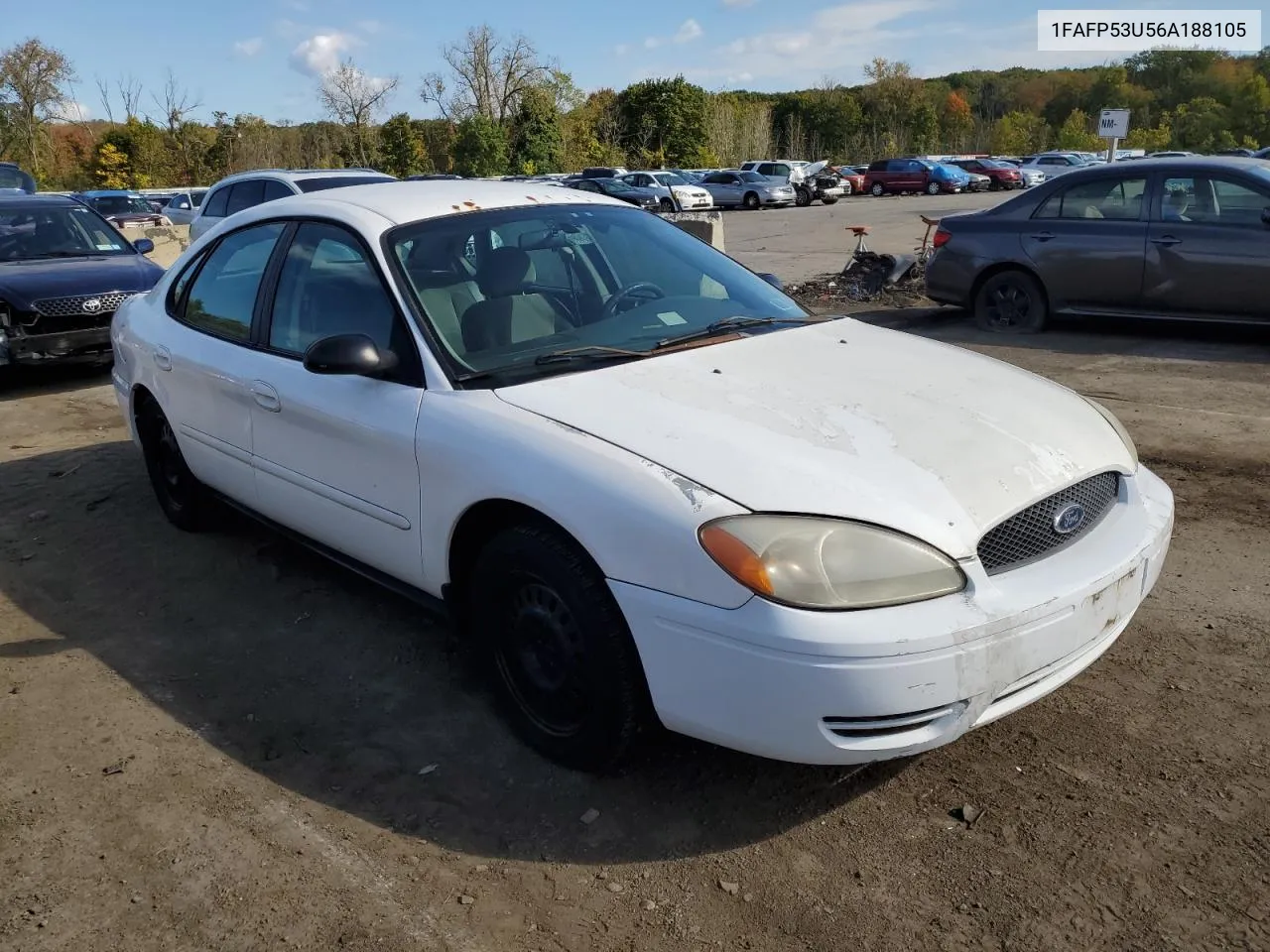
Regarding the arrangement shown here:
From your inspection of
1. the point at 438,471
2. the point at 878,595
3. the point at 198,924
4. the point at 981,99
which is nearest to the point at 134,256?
the point at 438,471

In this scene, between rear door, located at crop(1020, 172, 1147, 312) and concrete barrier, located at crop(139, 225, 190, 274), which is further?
concrete barrier, located at crop(139, 225, 190, 274)

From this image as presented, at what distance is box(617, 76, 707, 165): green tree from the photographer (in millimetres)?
60281

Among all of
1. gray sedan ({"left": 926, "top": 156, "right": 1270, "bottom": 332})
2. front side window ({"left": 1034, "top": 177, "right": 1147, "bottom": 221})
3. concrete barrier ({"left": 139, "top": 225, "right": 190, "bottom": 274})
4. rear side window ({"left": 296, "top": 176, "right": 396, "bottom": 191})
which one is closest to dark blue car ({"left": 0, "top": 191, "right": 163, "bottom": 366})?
rear side window ({"left": 296, "top": 176, "right": 396, "bottom": 191})

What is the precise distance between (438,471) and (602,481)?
0.69 metres

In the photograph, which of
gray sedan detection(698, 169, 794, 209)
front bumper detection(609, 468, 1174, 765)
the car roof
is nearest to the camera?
front bumper detection(609, 468, 1174, 765)

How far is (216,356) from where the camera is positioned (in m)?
4.31

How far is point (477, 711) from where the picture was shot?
11.3ft

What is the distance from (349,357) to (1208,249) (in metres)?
7.49

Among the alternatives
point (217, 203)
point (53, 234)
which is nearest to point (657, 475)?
point (53, 234)

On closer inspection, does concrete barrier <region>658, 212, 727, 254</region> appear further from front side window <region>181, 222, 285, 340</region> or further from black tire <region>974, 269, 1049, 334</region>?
front side window <region>181, 222, 285, 340</region>

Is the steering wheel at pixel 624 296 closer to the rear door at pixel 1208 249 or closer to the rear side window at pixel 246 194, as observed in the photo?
the rear door at pixel 1208 249

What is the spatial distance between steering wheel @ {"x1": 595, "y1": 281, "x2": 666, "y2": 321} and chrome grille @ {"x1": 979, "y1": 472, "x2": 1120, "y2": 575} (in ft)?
5.13

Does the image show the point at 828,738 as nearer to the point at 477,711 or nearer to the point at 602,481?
the point at 602,481

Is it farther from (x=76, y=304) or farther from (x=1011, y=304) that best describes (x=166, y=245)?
(x=1011, y=304)
